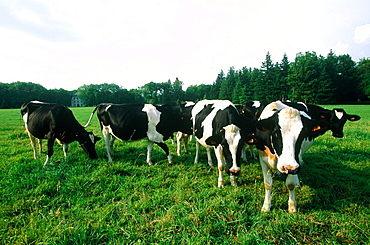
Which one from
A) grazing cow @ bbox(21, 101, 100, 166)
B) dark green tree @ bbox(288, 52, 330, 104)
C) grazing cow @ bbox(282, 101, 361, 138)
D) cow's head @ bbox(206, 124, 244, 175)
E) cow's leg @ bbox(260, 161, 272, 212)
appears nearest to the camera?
cow's leg @ bbox(260, 161, 272, 212)

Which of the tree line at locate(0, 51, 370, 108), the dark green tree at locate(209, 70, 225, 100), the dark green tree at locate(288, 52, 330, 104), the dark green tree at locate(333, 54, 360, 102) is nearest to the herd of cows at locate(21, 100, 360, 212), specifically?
the tree line at locate(0, 51, 370, 108)

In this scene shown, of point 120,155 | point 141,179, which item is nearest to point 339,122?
point 141,179

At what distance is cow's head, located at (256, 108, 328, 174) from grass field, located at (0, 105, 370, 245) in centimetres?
94

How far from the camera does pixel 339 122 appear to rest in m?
4.98

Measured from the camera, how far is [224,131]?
386cm

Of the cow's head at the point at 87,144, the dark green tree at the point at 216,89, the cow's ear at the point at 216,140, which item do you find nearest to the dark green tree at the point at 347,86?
the dark green tree at the point at 216,89

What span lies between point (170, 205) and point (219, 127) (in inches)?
84.9

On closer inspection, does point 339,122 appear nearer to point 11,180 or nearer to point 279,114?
point 279,114

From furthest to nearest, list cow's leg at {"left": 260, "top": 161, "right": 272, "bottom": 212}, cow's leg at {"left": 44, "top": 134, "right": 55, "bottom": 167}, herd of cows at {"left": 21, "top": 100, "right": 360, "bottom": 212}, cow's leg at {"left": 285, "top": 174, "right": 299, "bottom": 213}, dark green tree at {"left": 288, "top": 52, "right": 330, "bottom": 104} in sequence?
dark green tree at {"left": 288, "top": 52, "right": 330, "bottom": 104}
cow's leg at {"left": 44, "top": 134, "right": 55, "bottom": 167}
cow's leg at {"left": 260, "top": 161, "right": 272, "bottom": 212}
cow's leg at {"left": 285, "top": 174, "right": 299, "bottom": 213}
herd of cows at {"left": 21, "top": 100, "right": 360, "bottom": 212}

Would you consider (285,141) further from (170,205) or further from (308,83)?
(308,83)

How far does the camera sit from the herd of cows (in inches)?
114

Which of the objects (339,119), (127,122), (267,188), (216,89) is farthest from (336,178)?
(216,89)

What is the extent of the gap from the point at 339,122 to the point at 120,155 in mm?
6863

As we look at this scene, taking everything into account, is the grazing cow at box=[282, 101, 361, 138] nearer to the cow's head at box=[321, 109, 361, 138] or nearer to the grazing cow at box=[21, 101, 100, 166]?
the cow's head at box=[321, 109, 361, 138]
